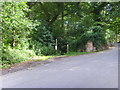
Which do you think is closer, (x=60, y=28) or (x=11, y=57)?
(x=11, y=57)

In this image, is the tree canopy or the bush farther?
the tree canopy

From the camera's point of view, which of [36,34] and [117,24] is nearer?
[36,34]

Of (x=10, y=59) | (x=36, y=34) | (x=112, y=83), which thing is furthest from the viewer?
(x=36, y=34)

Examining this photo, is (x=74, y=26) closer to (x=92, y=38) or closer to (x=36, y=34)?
(x=92, y=38)

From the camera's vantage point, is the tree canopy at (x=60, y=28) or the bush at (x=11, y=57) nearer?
the bush at (x=11, y=57)

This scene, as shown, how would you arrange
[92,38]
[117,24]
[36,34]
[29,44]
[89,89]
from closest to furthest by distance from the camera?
[89,89] < [29,44] < [36,34] < [92,38] < [117,24]

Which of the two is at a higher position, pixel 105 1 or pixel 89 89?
pixel 105 1

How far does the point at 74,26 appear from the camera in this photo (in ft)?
50.5

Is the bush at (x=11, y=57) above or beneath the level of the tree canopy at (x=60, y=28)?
beneath

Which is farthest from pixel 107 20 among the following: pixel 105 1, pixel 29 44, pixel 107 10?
pixel 29 44

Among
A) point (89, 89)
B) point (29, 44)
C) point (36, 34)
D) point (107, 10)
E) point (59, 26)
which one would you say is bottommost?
point (89, 89)

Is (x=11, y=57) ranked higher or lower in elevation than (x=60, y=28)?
lower

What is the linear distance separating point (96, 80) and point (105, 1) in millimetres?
11962

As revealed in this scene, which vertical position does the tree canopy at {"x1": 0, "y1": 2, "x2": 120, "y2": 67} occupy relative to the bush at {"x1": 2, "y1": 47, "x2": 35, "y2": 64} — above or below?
above
